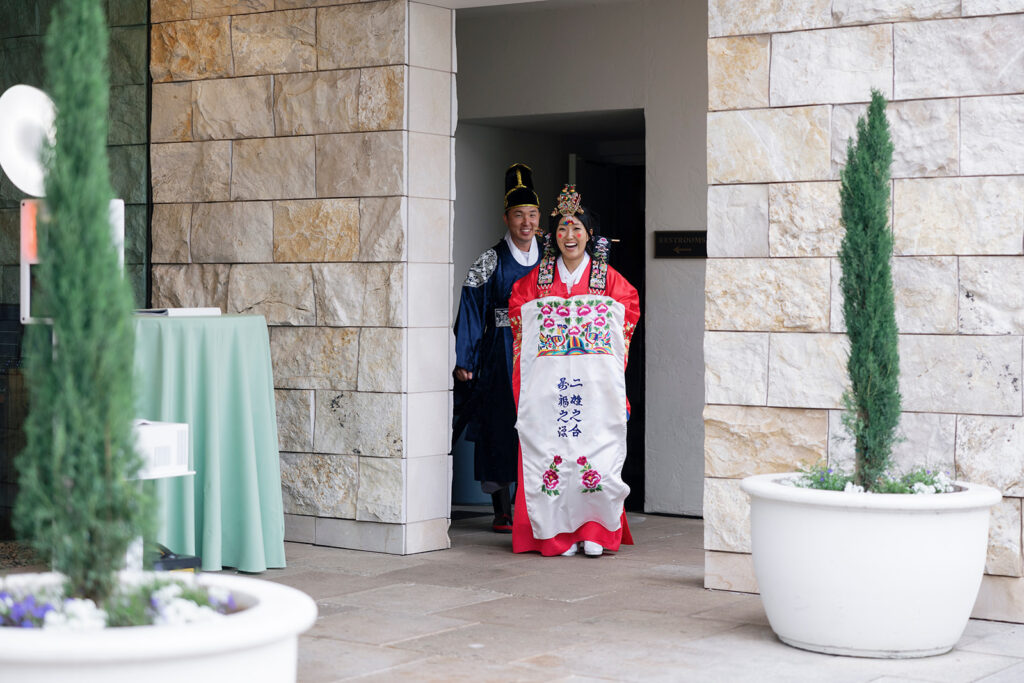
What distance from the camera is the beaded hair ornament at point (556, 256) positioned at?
A: 5242mm

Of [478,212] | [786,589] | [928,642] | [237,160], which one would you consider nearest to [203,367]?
[237,160]

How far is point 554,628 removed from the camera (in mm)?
3787

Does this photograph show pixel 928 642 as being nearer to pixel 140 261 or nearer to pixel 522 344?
pixel 522 344

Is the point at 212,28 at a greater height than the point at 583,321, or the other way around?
the point at 212,28

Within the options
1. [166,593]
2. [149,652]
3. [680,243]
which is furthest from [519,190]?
[149,652]

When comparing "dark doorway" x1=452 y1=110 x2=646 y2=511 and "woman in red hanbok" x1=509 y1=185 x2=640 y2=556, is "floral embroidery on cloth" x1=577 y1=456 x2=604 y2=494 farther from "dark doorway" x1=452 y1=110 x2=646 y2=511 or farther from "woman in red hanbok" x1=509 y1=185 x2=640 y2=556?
"dark doorway" x1=452 y1=110 x2=646 y2=511

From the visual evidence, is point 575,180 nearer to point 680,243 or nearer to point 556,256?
point 680,243

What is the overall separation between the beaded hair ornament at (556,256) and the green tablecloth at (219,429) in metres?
1.22

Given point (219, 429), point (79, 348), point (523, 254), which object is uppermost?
point (523, 254)

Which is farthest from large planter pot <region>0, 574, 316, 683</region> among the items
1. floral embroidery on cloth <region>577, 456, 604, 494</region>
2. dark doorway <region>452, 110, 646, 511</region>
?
dark doorway <region>452, 110, 646, 511</region>

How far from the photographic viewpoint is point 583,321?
5152mm

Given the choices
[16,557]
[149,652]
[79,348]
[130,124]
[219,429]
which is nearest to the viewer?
[149,652]

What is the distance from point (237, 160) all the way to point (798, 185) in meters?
2.37

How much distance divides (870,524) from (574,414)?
195cm
